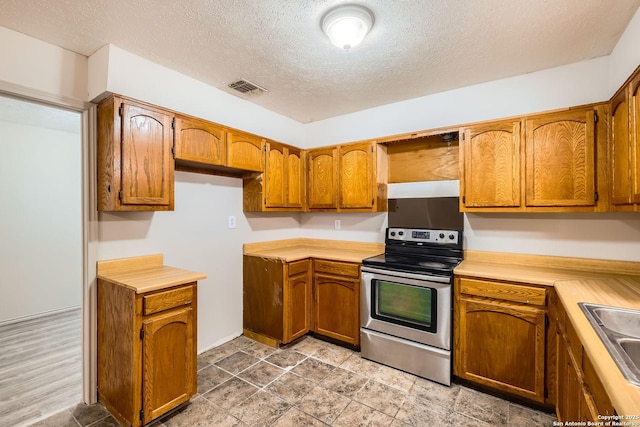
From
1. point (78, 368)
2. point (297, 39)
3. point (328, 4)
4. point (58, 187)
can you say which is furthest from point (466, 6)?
point (58, 187)

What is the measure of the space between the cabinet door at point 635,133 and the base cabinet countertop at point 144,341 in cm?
265

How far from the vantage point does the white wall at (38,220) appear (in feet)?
11.5

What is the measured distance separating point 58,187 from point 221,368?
134 inches

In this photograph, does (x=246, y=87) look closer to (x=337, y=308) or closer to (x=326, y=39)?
(x=326, y=39)

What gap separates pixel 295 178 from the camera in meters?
3.43

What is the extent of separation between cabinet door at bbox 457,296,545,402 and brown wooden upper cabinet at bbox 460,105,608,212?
79cm

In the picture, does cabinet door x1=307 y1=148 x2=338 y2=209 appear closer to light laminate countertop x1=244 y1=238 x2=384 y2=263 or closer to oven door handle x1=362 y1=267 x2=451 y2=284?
light laminate countertop x1=244 y1=238 x2=384 y2=263

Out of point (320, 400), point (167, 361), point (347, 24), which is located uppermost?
point (347, 24)

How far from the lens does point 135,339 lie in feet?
5.82

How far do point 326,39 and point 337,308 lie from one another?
7.61 feet

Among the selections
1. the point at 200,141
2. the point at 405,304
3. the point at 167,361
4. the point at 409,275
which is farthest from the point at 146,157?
the point at 405,304

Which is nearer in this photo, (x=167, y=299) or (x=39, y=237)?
(x=167, y=299)

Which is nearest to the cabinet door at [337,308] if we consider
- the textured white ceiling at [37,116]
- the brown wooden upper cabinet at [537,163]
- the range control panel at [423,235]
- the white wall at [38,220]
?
the range control panel at [423,235]

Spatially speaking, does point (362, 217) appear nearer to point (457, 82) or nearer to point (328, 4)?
point (457, 82)
